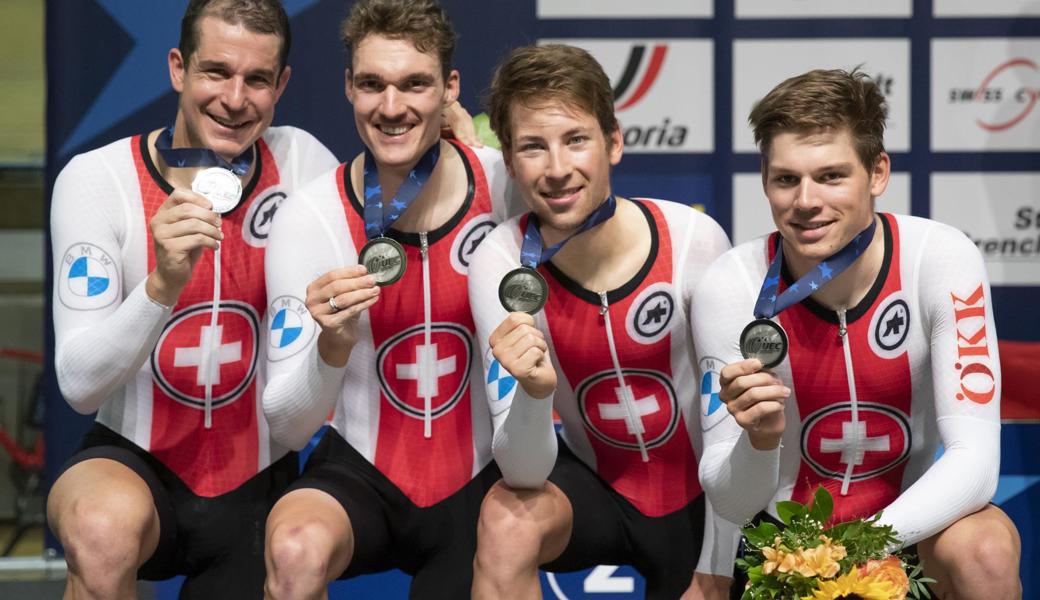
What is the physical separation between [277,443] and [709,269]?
116cm

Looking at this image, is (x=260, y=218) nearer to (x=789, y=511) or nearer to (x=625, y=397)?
(x=625, y=397)

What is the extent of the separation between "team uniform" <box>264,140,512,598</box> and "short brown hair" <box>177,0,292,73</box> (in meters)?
0.39

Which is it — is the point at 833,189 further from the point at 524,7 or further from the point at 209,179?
the point at 524,7

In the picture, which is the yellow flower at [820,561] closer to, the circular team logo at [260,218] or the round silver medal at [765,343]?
the round silver medal at [765,343]

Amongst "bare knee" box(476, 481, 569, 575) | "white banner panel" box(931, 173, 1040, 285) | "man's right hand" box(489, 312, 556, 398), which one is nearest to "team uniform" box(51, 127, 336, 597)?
"bare knee" box(476, 481, 569, 575)

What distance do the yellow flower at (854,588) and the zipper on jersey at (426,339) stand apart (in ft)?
3.61

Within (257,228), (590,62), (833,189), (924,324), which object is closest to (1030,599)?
(924,324)

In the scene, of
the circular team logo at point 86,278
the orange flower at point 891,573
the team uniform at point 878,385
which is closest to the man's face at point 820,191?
the team uniform at point 878,385

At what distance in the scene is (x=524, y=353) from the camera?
261 cm

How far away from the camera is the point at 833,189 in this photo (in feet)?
9.11

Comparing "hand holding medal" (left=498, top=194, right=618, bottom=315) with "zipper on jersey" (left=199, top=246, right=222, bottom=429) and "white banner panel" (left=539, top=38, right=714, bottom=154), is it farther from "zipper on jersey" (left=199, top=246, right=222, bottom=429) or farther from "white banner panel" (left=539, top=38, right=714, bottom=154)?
"white banner panel" (left=539, top=38, right=714, bottom=154)

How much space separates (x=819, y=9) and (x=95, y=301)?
259cm

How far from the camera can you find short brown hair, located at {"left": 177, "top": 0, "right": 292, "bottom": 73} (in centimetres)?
314

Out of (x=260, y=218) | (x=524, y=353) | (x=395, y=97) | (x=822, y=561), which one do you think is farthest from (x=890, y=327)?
(x=260, y=218)
